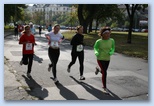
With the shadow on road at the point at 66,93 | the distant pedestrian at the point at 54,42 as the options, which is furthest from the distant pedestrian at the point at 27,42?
the shadow on road at the point at 66,93

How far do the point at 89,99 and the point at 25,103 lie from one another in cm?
125

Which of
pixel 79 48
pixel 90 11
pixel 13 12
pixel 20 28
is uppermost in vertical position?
pixel 90 11

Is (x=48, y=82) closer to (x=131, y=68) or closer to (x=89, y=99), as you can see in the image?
(x=89, y=99)

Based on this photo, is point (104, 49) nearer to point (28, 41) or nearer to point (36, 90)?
point (36, 90)

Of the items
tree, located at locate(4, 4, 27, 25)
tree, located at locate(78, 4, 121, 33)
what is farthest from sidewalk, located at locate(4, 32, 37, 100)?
→ tree, located at locate(78, 4, 121, 33)

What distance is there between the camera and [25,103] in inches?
209

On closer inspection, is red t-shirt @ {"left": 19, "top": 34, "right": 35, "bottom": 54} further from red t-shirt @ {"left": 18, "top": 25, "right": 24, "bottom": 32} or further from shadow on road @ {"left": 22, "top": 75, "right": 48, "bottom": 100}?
red t-shirt @ {"left": 18, "top": 25, "right": 24, "bottom": 32}

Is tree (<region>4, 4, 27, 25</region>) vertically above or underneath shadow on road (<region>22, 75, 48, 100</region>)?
above

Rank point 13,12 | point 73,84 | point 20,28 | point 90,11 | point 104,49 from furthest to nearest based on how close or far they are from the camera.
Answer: point 90,11
point 20,28
point 13,12
point 73,84
point 104,49

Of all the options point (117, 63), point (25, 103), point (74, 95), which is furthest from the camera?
point (117, 63)

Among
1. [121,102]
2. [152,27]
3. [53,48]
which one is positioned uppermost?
[152,27]

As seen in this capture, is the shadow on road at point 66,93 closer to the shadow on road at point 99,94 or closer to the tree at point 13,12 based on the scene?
the shadow on road at point 99,94

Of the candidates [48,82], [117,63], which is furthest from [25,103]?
[117,63]

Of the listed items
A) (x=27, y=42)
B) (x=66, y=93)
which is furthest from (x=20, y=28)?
(x=66, y=93)
